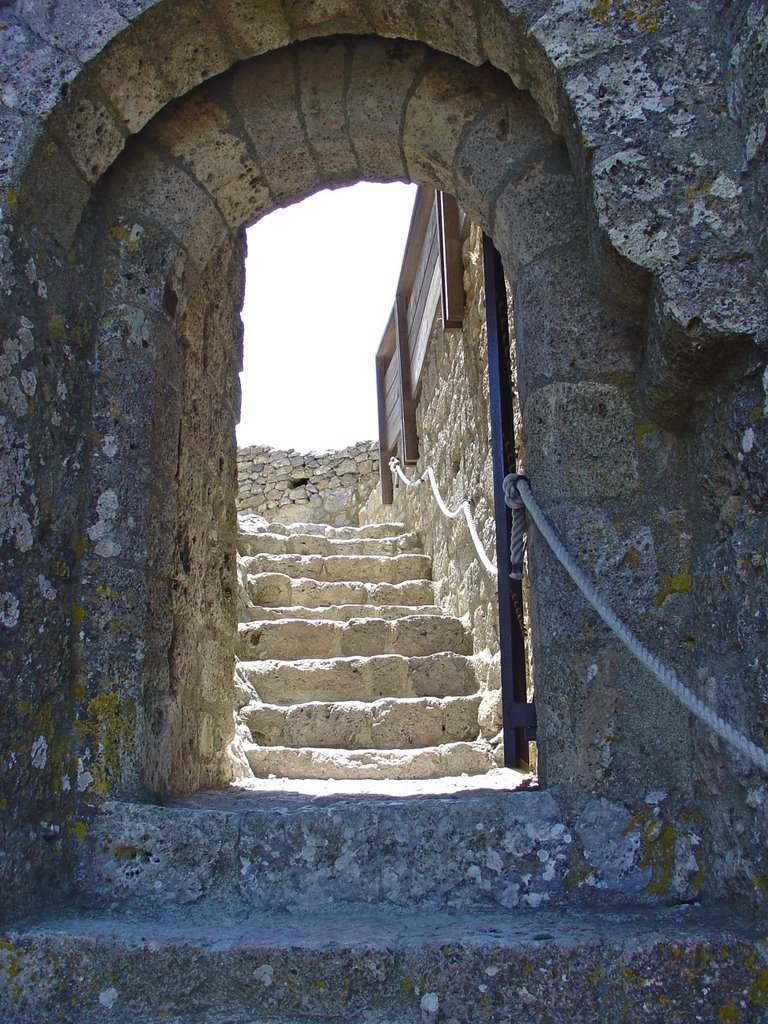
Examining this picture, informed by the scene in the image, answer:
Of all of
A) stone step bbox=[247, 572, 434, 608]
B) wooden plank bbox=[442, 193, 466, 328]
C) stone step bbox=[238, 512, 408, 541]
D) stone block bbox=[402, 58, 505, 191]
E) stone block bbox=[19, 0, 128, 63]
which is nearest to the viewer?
stone block bbox=[19, 0, 128, 63]

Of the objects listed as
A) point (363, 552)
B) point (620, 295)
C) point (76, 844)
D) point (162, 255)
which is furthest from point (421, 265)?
point (76, 844)

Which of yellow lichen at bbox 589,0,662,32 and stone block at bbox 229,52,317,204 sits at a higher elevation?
stone block at bbox 229,52,317,204

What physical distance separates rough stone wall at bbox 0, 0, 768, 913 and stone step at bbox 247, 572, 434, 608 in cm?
321

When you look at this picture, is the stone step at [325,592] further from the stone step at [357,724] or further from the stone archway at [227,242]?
the stone archway at [227,242]

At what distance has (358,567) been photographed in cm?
604

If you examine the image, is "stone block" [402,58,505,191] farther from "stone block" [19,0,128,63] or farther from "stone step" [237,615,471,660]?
"stone step" [237,615,471,660]

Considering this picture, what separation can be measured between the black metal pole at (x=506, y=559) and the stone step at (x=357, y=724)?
1391 mm

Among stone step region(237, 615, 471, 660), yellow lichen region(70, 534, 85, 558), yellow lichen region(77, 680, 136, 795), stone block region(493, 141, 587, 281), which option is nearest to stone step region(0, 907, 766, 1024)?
yellow lichen region(77, 680, 136, 795)

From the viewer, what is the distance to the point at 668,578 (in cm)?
180

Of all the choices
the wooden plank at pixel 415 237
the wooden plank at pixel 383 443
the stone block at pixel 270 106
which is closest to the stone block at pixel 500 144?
the stone block at pixel 270 106

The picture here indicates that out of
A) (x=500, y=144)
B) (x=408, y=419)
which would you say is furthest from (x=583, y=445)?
(x=408, y=419)

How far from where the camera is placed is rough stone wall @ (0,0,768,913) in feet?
5.16

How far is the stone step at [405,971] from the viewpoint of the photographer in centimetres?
145

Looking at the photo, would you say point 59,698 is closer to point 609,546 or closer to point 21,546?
point 21,546
